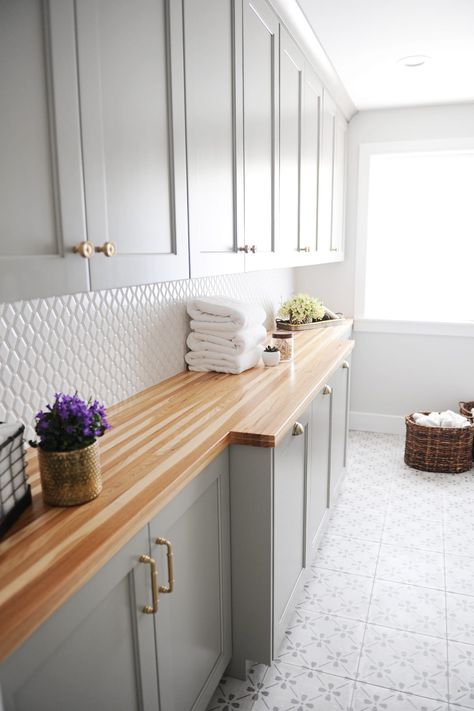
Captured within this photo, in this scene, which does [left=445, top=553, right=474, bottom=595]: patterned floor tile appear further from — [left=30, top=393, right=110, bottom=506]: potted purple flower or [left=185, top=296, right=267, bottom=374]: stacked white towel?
[left=30, top=393, right=110, bottom=506]: potted purple flower

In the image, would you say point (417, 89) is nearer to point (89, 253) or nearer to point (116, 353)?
point (116, 353)

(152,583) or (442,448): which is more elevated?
(152,583)

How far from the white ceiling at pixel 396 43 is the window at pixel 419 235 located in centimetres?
54

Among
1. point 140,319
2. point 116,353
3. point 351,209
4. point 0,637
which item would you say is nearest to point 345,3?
point 140,319

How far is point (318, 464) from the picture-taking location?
237 cm

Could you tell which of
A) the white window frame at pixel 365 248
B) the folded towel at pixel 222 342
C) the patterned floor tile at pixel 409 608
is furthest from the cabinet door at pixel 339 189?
the patterned floor tile at pixel 409 608

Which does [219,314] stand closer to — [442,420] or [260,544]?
[260,544]

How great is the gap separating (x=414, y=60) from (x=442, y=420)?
7.15 feet

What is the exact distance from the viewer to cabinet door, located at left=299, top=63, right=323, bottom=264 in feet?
9.08

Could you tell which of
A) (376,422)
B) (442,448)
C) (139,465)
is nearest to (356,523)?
(442,448)

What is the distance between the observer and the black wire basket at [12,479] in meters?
1.00

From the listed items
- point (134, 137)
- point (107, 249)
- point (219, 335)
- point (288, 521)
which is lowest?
point (288, 521)

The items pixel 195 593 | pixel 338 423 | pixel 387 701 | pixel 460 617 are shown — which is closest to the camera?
pixel 195 593

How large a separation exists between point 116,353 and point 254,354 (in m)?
0.78
